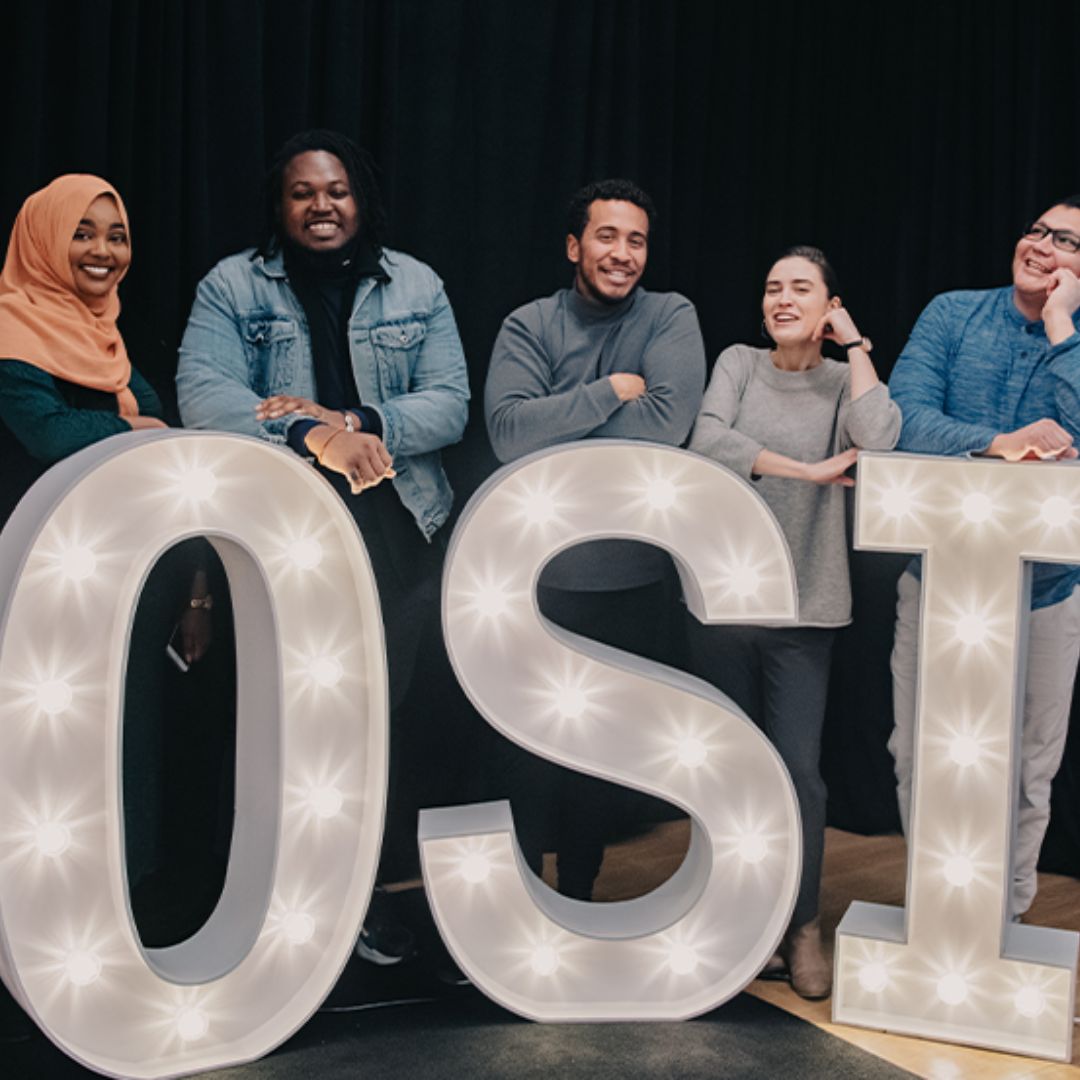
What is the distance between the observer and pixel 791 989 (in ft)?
8.59

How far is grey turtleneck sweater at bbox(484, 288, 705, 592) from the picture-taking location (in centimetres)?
249

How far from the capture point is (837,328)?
8.27ft

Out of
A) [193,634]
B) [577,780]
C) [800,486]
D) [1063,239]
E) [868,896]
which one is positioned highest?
[1063,239]

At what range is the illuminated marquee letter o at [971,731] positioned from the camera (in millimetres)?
2316

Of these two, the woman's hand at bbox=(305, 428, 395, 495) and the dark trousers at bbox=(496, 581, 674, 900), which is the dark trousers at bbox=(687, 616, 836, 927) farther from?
the woman's hand at bbox=(305, 428, 395, 495)

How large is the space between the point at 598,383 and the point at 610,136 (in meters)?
1.26

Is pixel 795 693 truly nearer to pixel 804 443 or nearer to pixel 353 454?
pixel 804 443

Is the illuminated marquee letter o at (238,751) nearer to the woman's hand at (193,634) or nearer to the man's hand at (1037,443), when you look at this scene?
the woman's hand at (193,634)

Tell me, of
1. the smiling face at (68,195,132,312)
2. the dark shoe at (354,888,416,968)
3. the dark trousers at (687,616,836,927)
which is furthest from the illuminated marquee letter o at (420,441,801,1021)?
the smiling face at (68,195,132,312)

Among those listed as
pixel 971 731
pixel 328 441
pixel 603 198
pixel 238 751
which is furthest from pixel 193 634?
pixel 971 731

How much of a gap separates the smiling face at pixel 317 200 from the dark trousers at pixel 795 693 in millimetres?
1001

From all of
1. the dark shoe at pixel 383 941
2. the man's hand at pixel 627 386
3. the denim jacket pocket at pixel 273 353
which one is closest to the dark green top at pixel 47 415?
the denim jacket pocket at pixel 273 353

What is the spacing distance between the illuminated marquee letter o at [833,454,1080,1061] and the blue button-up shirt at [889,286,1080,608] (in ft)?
0.77

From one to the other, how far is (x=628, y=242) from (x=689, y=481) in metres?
0.52
